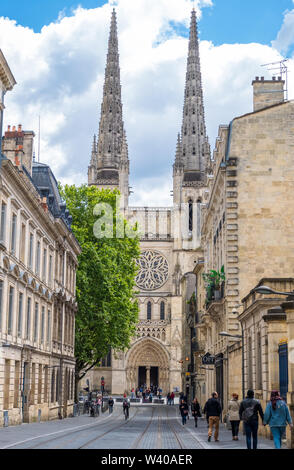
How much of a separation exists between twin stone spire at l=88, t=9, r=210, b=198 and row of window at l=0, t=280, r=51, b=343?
203 feet

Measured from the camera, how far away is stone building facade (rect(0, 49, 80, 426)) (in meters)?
24.7

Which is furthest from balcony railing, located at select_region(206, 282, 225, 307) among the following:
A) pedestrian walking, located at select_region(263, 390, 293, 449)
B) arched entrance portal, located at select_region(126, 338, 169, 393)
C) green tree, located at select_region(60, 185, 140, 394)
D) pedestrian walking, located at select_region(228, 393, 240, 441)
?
arched entrance portal, located at select_region(126, 338, 169, 393)

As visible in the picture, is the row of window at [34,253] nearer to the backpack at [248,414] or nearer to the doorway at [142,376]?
the backpack at [248,414]

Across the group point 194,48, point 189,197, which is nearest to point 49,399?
point 189,197

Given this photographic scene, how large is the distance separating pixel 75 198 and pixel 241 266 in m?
18.5

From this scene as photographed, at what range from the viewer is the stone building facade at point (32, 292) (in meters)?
24.7

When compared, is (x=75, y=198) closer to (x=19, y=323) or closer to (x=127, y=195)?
(x=19, y=323)

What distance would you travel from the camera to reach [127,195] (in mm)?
93625

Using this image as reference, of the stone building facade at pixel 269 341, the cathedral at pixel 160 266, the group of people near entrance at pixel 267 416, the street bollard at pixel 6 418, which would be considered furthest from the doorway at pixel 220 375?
the cathedral at pixel 160 266

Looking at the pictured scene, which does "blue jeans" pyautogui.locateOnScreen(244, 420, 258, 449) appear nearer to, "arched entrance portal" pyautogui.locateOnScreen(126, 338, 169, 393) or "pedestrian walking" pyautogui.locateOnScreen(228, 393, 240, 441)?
"pedestrian walking" pyautogui.locateOnScreen(228, 393, 240, 441)

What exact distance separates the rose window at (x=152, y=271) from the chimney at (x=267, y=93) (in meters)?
59.3

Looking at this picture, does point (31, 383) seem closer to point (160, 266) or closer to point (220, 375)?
point (220, 375)

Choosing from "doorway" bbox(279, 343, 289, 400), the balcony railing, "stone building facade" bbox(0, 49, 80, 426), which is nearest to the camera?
"doorway" bbox(279, 343, 289, 400)

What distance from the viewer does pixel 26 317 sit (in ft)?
93.5
